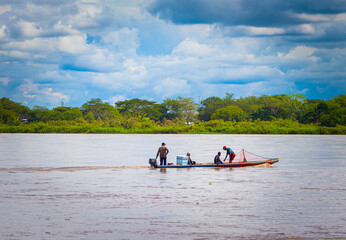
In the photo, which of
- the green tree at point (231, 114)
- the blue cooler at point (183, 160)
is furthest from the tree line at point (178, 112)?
the blue cooler at point (183, 160)

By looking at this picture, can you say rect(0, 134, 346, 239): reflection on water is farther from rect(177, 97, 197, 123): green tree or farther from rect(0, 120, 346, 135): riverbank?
rect(177, 97, 197, 123): green tree

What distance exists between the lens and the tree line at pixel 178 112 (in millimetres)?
99375

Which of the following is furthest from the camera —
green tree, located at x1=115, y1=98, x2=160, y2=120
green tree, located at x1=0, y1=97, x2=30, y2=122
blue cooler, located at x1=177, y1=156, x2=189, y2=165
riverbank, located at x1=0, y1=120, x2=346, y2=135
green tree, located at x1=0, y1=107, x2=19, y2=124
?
green tree, located at x1=115, y1=98, x2=160, y2=120

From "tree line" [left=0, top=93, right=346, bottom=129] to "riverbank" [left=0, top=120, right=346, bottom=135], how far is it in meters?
1.00

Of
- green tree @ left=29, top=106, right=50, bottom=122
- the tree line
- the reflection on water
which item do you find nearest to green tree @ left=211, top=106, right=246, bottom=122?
the tree line

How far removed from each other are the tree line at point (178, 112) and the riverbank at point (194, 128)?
1004 millimetres

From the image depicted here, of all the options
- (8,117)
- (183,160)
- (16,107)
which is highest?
(16,107)

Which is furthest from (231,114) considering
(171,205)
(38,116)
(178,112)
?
(171,205)

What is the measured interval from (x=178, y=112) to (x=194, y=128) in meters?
21.7

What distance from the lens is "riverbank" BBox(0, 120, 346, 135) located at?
9794cm

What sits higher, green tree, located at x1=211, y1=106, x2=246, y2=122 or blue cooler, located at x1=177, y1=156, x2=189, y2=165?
green tree, located at x1=211, y1=106, x2=246, y2=122

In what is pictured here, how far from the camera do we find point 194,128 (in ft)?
345

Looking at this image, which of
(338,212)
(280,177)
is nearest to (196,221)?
(338,212)

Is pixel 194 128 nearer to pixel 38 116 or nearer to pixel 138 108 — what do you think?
pixel 138 108
